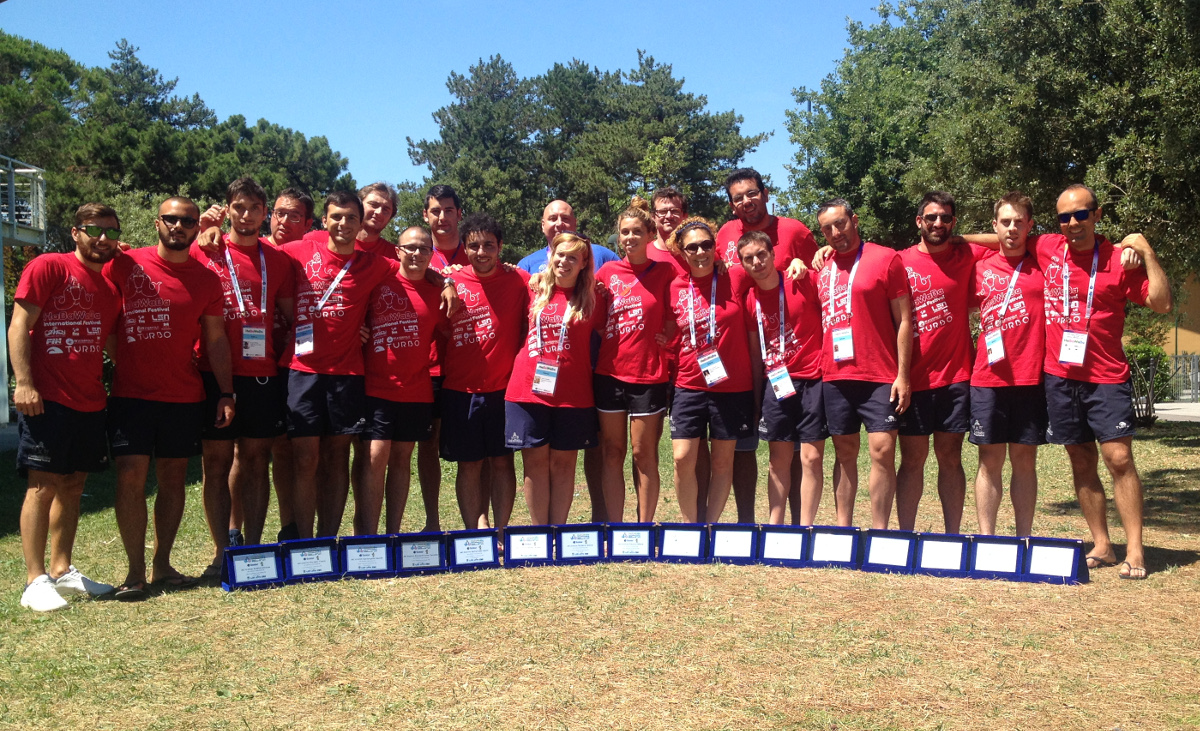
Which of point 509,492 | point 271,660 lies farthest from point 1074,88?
point 271,660

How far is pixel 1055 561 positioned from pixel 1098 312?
5.21 feet

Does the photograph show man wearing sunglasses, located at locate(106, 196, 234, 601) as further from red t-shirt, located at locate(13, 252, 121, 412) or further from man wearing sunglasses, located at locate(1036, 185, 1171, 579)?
man wearing sunglasses, located at locate(1036, 185, 1171, 579)

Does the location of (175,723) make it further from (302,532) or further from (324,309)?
(324,309)

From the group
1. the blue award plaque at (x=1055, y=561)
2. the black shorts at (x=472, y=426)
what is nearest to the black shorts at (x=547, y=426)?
the black shorts at (x=472, y=426)

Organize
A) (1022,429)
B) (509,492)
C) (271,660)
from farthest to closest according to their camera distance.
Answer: (509,492) < (1022,429) < (271,660)

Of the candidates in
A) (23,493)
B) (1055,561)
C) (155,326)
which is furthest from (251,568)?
(23,493)

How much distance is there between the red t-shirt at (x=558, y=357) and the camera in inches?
248

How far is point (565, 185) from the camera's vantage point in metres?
54.2

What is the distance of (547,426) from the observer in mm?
6336

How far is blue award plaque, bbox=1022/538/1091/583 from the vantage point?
5672 millimetres

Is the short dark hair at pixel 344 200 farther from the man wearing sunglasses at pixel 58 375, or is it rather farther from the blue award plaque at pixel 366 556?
the blue award plaque at pixel 366 556

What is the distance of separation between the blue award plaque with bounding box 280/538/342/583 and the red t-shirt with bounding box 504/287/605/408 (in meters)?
1.49

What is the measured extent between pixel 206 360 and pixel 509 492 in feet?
7.16

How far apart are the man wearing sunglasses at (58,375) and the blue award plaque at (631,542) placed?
10.2 ft
